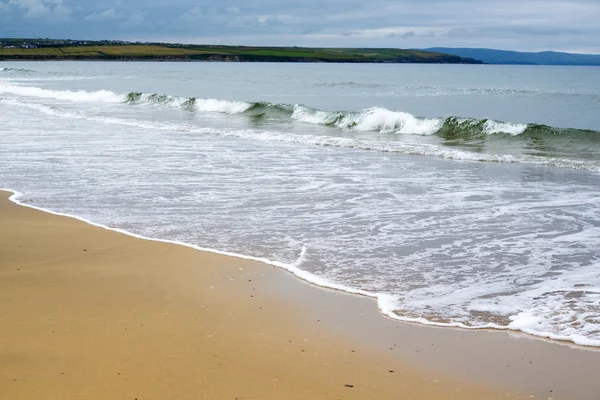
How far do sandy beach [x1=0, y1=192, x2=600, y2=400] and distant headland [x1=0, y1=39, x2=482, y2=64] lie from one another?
6066 inches

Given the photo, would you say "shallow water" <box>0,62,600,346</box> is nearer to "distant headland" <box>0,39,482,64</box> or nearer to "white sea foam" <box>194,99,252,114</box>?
"white sea foam" <box>194,99,252,114</box>

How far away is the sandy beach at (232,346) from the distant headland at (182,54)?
15408 cm

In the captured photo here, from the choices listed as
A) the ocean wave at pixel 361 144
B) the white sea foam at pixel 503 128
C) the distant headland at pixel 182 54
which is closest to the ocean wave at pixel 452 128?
the white sea foam at pixel 503 128

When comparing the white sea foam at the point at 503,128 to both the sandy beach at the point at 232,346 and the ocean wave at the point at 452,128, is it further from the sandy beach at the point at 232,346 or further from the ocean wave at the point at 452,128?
the sandy beach at the point at 232,346

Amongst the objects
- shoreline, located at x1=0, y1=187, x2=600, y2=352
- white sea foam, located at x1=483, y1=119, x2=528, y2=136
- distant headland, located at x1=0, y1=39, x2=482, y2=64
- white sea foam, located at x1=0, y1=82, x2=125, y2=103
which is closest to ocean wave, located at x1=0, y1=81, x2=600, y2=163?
white sea foam, located at x1=483, y1=119, x2=528, y2=136

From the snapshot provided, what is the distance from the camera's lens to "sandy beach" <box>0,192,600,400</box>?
4.36 m

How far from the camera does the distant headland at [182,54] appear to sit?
163 m

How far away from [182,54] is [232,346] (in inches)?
6687

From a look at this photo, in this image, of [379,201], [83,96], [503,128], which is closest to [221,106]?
[83,96]

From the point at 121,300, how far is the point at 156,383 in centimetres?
174

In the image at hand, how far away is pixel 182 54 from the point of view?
555 feet

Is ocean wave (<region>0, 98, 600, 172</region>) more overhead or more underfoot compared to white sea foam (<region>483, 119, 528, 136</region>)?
more underfoot

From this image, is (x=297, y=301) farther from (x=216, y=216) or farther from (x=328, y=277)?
(x=216, y=216)

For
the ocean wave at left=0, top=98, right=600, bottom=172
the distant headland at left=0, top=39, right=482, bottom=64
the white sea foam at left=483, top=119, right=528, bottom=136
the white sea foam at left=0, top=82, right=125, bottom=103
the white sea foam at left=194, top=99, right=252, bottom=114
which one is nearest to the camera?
the ocean wave at left=0, top=98, right=600, bottom=172
